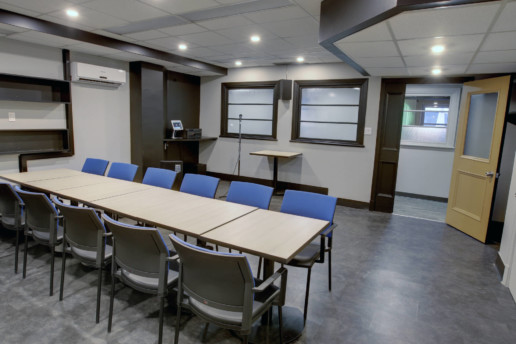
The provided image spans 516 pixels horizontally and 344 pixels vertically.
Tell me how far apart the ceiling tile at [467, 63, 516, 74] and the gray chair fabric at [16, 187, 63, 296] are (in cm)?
478

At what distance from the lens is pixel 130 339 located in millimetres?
2123

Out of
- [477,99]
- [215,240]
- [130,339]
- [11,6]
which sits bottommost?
[130,339]

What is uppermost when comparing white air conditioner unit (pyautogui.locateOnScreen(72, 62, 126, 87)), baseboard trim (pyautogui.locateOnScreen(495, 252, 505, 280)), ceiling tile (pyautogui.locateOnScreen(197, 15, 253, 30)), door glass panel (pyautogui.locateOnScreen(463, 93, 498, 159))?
ceiling tile (pyautogui.locateOnScreen(197, 15, 253, 30))

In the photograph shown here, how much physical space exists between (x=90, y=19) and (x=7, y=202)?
2238 mm

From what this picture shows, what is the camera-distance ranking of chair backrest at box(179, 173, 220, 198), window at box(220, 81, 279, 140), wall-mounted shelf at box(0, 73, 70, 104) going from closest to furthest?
1. chair backrest at box(179, 173, 220, 198)
2. wall-mounted shelf at box(0, 73, 70, 104)
3. window at box(220, 81, 279, 140)

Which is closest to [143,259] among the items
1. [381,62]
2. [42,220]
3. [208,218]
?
→ [208,218]

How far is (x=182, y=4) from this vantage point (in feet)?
10.4

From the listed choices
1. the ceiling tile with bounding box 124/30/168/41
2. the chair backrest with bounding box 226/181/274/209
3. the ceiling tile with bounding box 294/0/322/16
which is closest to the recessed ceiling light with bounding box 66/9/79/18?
the ceiling tile with bounding box 124/30/168/41

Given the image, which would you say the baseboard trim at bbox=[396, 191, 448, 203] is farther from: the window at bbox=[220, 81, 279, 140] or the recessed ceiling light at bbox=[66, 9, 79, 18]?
the recessed ceiling light at bbox=[66, 9, 79, 18]

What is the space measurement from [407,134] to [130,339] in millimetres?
6471

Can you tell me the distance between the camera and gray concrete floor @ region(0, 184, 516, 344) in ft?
7.27

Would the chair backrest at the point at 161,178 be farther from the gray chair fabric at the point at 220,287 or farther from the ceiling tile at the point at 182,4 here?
the gray chair fabric at the point at 220,287

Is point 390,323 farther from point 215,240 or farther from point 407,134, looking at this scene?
point 407,134

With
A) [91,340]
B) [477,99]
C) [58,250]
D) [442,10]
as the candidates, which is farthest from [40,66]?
[477,99]
